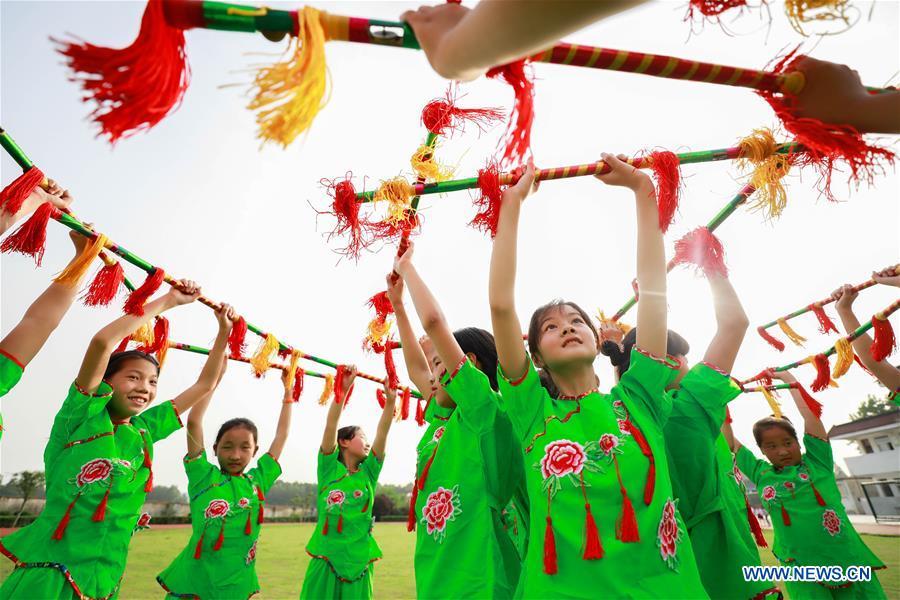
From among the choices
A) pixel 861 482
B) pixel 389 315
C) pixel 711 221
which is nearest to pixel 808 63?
pixel 711 221

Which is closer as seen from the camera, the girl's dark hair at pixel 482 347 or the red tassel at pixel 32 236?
the red tassel at pixel 32 236

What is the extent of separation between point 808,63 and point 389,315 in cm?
309

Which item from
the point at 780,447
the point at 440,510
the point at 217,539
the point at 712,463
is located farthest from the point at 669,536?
the point at 217,539

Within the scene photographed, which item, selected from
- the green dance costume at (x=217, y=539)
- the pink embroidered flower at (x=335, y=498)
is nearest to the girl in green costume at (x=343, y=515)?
the pink embroidered flower at (x=335, y=498)

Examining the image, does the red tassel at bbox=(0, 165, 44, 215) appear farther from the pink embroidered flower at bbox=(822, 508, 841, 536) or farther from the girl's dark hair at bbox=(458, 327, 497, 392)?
the pink embroidered flower at bbox=(822, 508, 841, 536)

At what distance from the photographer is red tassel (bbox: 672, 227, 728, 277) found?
9.20 ft

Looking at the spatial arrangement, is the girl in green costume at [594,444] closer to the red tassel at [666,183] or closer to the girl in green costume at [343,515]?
the red tassel at [666,183]

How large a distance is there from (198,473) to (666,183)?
14.5 ft

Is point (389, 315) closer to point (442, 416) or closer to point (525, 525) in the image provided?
point (442, 416)

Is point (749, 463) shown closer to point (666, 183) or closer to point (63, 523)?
point (666, 183)

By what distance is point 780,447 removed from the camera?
183 inches

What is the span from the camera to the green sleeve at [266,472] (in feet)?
15.6

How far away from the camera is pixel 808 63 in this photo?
1.54m

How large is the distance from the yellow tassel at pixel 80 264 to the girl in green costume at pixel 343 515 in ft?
9.28
